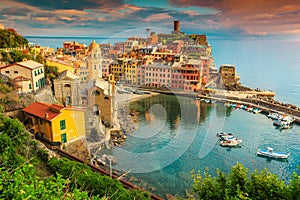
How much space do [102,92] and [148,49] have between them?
181 inches

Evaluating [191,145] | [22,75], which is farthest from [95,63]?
[191,145]

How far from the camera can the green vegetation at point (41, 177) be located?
4.33ft

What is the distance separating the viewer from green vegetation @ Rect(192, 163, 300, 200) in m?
2.02

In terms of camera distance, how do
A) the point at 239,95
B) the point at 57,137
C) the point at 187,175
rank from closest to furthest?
the point at 57,137 < the point at 187,175 < the point at 239,95

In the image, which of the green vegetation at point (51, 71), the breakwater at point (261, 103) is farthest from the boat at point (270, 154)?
the green vegetation at point (51, 71)

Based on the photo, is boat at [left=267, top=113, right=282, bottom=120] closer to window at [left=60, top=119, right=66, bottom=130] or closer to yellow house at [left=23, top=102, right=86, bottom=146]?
yellow house at [left=23, top=102, right=86, bottom=146]

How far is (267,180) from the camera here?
2.13 m

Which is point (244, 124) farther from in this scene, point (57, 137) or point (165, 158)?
point (57, 137)

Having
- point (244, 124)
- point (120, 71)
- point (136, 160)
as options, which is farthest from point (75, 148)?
point (244, 124)

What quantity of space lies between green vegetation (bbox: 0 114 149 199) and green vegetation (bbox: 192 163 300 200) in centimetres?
80

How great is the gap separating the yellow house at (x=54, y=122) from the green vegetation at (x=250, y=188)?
3.17m

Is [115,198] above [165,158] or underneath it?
above

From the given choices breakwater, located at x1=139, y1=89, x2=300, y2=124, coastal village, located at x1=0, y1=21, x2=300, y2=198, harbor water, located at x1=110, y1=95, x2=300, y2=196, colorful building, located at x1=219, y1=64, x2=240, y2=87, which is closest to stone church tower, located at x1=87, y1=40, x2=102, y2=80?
coastal village, located at x1=0, y1=21, x2=300, y2=198

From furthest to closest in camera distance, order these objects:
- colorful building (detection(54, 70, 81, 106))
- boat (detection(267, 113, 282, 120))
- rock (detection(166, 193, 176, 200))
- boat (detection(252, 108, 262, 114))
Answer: boat (detection(252, 108, 262, 114))
boat (detection(267, 113, 282, 120))
colorful building (detection(54, 70, 81, 106))
rock (detection(166, 193, 176, 200))
